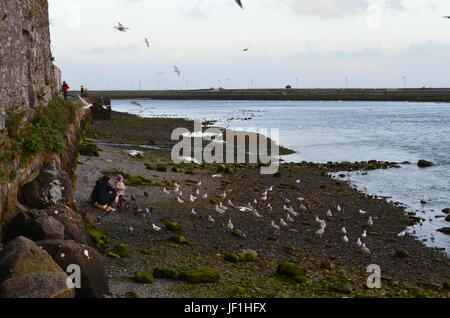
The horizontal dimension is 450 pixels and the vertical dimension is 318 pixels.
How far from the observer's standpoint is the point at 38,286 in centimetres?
789

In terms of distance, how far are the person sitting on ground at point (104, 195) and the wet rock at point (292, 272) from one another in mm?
6248

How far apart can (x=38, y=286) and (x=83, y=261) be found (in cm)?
135

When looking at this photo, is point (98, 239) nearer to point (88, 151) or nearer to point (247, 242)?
point (247, 242)

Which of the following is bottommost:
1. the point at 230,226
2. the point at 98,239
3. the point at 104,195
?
the point at 230,226

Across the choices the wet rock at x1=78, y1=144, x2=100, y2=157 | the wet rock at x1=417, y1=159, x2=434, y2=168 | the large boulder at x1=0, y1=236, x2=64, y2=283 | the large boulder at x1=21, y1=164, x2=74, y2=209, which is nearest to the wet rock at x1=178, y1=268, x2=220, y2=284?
the large boulder at x1=0, y1=236, x2=64, y2=283

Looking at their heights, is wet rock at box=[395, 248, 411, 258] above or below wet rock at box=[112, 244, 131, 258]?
below

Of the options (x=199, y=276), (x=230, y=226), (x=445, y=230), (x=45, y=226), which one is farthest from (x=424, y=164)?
(x=45, y=226)

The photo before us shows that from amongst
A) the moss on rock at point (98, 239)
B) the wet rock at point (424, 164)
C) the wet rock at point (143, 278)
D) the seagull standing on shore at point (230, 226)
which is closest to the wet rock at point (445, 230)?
the seagull standing on shore at point (230, 226)

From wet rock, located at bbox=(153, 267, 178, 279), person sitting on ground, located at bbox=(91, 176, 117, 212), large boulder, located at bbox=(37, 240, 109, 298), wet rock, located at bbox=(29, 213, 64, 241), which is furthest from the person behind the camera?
person sitting on ground, located at bbox=(91, 176, 117, 212)

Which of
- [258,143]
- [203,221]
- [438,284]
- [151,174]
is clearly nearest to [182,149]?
[258,143]

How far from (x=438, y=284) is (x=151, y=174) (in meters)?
14.4

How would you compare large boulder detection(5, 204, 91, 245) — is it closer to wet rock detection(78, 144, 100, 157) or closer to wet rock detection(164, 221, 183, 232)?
wet rock detection(164, 221, 183, 232)

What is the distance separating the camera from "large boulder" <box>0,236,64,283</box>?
8320 mm

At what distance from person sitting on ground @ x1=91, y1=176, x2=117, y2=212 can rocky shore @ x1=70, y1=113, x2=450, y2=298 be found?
1.15ft
